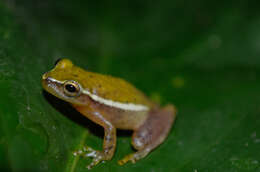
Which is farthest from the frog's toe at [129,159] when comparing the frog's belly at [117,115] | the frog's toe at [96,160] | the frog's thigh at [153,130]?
the frog's belly at [117,115]

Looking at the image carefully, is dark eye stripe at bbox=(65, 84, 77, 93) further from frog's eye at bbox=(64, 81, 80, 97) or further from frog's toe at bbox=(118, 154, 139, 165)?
frog's toe at bbox=(118, 154, 139, 165)

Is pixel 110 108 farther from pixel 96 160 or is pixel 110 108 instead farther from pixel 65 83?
pixel 96 160

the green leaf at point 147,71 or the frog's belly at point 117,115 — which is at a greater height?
the green leaf at point 147,71

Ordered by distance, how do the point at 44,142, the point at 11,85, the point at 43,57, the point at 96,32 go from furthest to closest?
1. the point at 96,32
2. the point at 43,57
3. the point at 11,85
4. the point at 44,142

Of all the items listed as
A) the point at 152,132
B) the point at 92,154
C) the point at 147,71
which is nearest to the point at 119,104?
the point at 152,132

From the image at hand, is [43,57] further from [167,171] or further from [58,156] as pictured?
[167,171]

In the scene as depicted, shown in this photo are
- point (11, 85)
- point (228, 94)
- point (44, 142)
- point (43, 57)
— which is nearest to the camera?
point (44, 142)

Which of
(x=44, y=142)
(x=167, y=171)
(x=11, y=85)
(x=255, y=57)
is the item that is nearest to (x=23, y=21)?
(x=11, y=85)

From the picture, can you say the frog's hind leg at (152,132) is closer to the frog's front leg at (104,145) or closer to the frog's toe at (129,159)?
the frog's toe at (129,159)
